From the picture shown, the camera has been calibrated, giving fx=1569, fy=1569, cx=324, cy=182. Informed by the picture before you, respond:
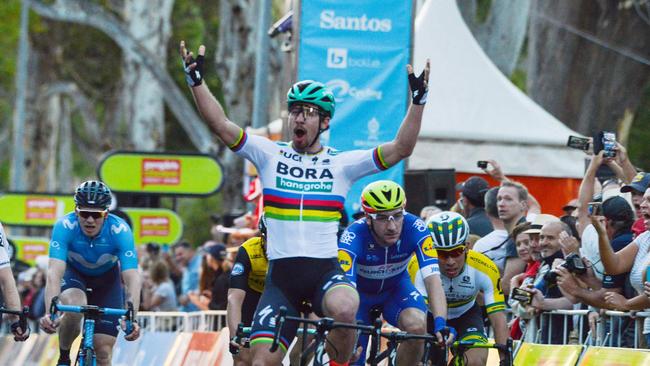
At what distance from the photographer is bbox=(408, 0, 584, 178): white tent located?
19766 mm

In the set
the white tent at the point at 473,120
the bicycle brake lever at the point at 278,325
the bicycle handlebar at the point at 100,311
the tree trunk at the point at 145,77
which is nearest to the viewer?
→ the bicycle brake lever at the point at 278,325

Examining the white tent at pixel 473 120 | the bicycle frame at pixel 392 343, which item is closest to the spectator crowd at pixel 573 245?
the bicycle frame at pixel 392 343

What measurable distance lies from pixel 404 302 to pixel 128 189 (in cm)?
1574

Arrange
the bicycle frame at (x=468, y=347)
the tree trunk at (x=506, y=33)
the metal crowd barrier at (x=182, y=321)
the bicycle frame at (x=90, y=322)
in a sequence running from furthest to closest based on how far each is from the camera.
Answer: the tree trunk at (x=506, y=33)
the metal crowd barrier at (x=182, y=321)
the bicycle frame at (x=90, y=322)
the bicycle frame at (x=468, y=347)

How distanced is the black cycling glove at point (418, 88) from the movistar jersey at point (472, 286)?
2783mm

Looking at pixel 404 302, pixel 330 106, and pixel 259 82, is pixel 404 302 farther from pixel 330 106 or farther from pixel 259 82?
pixel 259 82

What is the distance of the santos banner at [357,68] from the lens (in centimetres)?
1697

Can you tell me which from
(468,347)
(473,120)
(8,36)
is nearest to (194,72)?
(468,347)

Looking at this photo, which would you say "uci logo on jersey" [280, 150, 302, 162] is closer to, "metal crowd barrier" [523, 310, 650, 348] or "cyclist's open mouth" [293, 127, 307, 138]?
→ "cyclist's open mouth" [293, 127, 307, 138]

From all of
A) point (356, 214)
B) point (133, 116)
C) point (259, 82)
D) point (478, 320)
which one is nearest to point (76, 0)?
point (133, 116)

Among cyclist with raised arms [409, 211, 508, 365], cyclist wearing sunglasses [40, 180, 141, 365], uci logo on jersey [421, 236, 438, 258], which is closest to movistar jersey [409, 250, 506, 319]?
cyclist with raised arms [409, 211, 508, 365]

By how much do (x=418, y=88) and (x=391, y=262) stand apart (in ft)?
6.65

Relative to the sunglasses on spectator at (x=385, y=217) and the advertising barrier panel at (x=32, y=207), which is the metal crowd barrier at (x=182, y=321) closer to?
the sunglasses on spectator at (x=385, y=217)

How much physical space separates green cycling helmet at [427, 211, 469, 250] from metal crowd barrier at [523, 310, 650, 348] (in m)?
1.24
